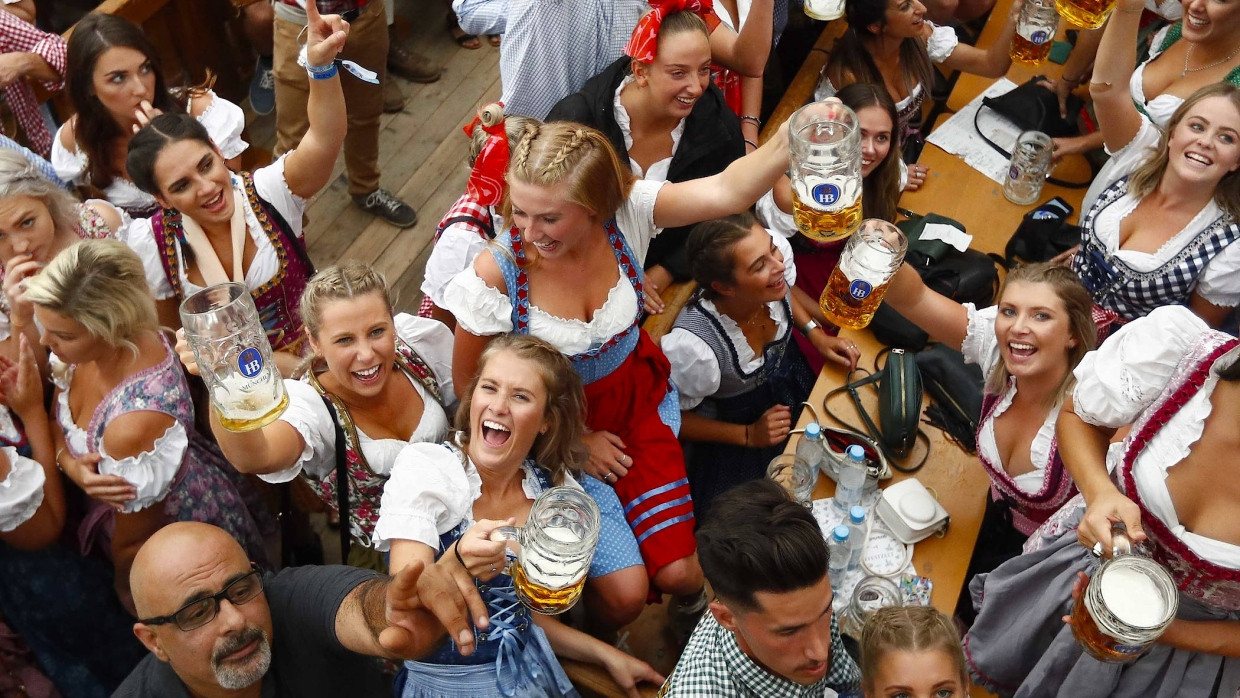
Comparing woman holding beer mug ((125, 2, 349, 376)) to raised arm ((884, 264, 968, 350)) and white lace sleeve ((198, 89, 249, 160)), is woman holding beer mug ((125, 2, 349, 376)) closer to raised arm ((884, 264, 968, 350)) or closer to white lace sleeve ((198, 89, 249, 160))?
white lace sleeve ((198, 89, 249, 160))

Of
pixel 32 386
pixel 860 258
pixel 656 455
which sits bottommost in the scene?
pixel 656 455

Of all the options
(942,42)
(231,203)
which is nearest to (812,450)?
(231,203)

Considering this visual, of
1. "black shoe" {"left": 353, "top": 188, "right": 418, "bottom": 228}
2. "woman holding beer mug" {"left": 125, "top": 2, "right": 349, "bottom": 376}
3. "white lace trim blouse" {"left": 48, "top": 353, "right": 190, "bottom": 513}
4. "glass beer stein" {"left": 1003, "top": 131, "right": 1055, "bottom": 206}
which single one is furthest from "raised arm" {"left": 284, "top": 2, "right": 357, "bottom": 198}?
"glass beer stein" {"left": 1003, "top": 131, "right": 1055, "bottom": 206}

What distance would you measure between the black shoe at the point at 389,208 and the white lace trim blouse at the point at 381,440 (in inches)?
63.8

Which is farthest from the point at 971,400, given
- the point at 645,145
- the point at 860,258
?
the point at 645,145

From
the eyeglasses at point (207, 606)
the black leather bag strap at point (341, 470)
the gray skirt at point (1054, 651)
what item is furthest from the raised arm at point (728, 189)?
the eyeglasses at point (207, 606)

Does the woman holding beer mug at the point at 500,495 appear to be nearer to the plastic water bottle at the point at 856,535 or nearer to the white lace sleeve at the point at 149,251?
the plastic water bottle at the point at 856,535

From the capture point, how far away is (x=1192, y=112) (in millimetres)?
2414

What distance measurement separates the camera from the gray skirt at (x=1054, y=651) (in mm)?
1855

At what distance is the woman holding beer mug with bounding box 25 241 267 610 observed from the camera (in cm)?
213

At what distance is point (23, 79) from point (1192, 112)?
11.0 ft

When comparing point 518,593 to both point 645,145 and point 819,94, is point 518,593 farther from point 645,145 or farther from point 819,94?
point 819,94

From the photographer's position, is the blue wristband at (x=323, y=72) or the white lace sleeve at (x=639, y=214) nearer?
the white lace sleeve at (x=639, y=214)

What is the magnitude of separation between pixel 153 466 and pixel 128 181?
1031mm
